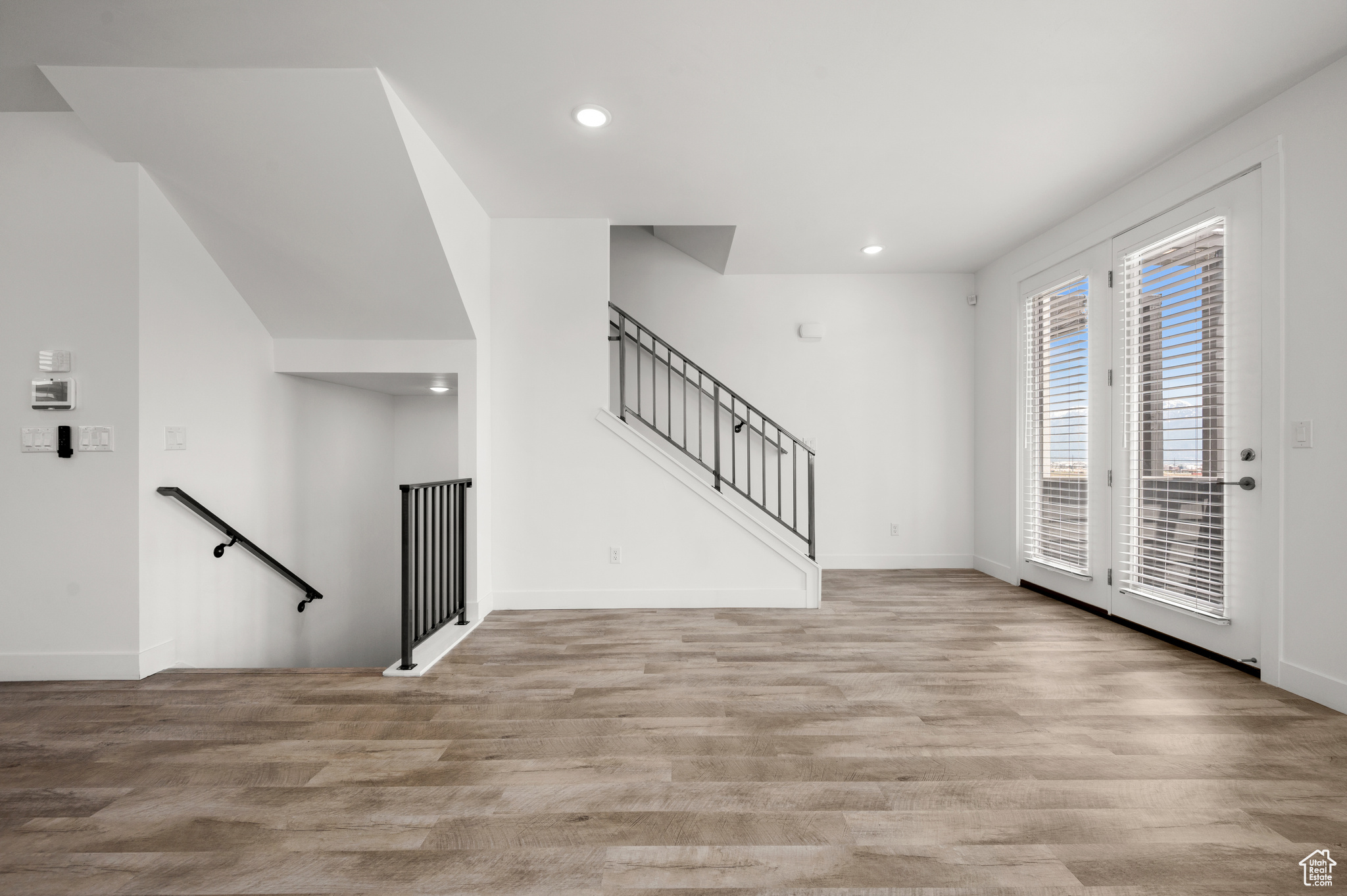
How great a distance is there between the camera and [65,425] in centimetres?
289

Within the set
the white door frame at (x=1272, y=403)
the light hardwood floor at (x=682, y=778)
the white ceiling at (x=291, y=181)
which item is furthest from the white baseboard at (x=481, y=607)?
the white door frame at (x=1272, y=403)

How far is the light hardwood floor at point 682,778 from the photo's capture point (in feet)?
5.16

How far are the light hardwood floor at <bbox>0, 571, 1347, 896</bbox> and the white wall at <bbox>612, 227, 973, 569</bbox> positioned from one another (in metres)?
2.41

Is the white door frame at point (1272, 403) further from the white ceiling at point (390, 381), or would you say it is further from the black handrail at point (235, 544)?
the black handrail at point (235, 544)

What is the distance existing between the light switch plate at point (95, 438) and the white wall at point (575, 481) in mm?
2043

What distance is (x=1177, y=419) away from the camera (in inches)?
132

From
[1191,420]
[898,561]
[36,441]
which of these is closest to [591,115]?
[36,441]

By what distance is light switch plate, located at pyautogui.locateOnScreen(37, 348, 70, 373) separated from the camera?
2.88 m

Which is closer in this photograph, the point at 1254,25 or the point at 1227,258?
the point at 1254,25

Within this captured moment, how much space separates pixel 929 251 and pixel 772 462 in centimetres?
231

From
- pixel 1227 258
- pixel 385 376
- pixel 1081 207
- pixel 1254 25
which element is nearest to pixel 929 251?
pixel 1081 207

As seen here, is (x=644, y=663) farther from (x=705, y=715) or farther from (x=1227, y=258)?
(x=1227, y=258)

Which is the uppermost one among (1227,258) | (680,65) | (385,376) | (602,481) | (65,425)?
(680,65)

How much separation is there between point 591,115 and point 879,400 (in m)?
3.86
